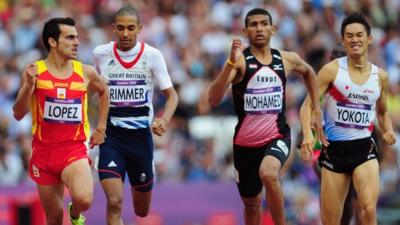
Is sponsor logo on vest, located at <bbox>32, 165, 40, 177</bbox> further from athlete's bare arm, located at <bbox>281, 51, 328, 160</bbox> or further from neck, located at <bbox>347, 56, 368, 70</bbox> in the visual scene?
neck, located at <bbox>347, 56, 368, 70</bbox>

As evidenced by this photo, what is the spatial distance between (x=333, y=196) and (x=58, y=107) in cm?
350

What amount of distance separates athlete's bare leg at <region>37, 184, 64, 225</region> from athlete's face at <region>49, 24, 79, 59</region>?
1606 mm

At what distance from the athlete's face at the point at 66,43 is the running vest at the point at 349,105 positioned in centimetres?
318

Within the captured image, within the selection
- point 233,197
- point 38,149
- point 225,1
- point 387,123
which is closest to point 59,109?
point 38,149

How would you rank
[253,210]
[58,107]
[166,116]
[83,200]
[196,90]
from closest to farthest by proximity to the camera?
1. [83,200]
2. [58,107]
3. [166,116]
4. [253,210]
5. [196,90]

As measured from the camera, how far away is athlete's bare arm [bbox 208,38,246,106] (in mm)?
17547

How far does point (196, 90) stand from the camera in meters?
27.6

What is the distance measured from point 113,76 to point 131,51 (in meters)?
0.39

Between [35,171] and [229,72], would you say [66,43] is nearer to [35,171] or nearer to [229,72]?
[35,171]

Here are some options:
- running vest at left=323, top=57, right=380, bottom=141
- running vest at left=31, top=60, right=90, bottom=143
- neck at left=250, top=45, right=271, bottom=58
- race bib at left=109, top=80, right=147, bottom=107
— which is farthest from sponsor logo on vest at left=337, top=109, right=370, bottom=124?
running vest at left=31, top=60, right=90, bottom=143

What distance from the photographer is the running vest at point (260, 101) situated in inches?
727

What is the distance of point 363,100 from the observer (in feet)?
59.4

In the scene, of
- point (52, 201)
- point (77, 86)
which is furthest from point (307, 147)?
point (52, 201)

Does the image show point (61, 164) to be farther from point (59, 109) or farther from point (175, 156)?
point (175, 156)
